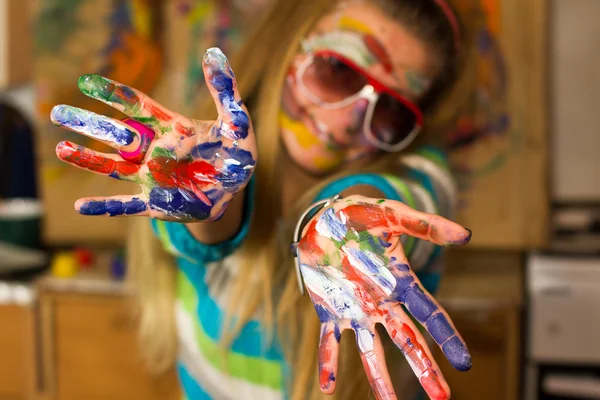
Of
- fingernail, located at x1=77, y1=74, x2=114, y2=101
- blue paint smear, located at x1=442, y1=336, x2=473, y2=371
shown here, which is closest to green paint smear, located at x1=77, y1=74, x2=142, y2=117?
fingernail, located at x1=77, y1=74, x2=114, y2=101

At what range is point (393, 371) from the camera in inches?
17.0

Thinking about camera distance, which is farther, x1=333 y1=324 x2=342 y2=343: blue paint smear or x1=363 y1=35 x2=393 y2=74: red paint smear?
x1=363 y1=35 x2=393 y2=74: red paint smear

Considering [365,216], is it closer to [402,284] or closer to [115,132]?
[402,284]

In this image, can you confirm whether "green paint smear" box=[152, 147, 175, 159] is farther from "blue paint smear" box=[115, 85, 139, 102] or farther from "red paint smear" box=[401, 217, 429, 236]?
"red paint smear" box=[401, 217, 429, 236]

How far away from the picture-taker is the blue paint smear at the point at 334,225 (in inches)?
13.1

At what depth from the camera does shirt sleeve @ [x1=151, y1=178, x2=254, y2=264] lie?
0.44m

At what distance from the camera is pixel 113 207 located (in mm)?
324

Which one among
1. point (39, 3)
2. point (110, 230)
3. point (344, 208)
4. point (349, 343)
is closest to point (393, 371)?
point (349, 343)

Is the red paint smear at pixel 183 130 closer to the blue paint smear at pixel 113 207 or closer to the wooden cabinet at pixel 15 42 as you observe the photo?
the blue paint smear at pixel 113 207

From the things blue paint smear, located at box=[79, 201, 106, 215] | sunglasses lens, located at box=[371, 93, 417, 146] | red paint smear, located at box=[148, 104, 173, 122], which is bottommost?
blue paint smear, located at box=[79, 201, 106, 215]

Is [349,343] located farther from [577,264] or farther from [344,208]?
[577,264]

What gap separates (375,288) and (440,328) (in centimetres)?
4

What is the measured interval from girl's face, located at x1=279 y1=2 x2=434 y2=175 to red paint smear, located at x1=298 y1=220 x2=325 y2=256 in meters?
0.15

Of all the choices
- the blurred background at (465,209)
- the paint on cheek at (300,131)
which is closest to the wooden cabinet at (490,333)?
the blurred background at (465,209)
